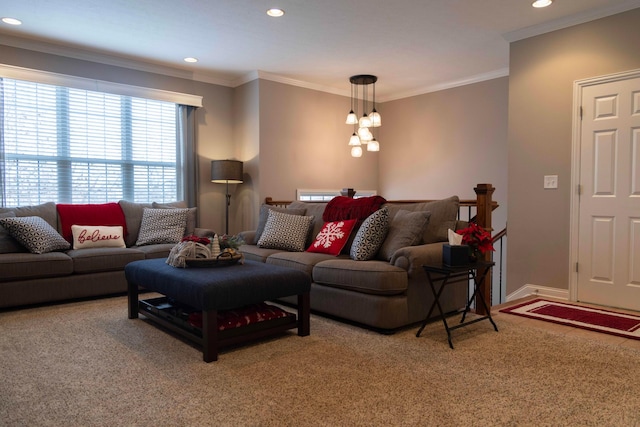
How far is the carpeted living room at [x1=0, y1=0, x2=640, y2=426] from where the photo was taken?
2242 mm

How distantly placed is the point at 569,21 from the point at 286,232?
10.3ft

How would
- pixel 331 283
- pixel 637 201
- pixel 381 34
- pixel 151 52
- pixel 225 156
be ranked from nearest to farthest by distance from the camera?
pixel 331 283 → pixel 637 201 → pixel 381 34 → pixel 151 52 → pixel 225 156

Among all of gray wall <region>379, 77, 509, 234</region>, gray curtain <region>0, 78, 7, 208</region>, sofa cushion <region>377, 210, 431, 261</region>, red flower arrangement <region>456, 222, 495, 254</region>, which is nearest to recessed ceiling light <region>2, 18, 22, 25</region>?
gray curtain <region>0, 78, 7, 208</region>

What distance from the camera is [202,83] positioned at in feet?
19.2

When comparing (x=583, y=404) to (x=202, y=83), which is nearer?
(x=583, y=404)

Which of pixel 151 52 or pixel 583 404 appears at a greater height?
pixel 151 52

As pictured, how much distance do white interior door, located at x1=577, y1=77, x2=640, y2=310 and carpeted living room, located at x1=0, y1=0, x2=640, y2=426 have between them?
0.06 ft

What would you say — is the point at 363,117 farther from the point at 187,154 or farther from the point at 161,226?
the point at 161,226

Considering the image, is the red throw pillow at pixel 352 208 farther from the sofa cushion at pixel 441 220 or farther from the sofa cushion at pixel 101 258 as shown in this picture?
the sofa cushion at pixel 101 258

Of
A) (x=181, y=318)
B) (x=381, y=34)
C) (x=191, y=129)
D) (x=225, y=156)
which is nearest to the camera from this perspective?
(x=181, y=318)

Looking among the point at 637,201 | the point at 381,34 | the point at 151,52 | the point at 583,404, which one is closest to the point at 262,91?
the point at 151,52

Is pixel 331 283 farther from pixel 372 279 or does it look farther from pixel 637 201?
pixel 637 201

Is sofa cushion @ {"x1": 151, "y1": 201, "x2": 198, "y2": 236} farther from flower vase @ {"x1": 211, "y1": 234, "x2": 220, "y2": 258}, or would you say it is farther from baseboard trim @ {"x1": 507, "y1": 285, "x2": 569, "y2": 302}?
baseboard trim @ {"x1": 507, "y1": 285, "x2": 569, "y2": 302}

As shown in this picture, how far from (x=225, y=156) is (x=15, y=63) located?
248cm
